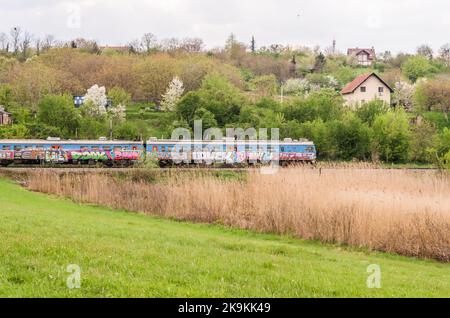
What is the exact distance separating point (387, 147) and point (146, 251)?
3905 centimetres

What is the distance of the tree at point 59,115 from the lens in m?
50.6

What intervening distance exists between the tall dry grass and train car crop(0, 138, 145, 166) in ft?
48.0

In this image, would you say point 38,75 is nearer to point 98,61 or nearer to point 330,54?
point 98,61

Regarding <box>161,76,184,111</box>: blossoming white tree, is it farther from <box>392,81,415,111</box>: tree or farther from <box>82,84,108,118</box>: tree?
<box>392,81,415,111</box>: tree

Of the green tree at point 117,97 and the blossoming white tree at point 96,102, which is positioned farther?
the green tree at point 117,97

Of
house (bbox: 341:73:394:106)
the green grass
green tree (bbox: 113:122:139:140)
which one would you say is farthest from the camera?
house (bbox: 341:73:394:106)

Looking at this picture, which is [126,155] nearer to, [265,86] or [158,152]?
[158,152]

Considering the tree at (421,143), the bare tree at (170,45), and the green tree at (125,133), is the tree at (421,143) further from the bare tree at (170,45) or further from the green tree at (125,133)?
the bare tree at (170,45)

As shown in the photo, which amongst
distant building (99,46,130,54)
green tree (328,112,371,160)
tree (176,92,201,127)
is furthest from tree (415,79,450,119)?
distant building (99,46,130,54)

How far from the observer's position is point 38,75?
62688mm

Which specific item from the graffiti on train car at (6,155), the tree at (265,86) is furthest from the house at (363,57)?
the graffiti on train car at (6,155)

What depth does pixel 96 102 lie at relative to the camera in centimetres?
5931

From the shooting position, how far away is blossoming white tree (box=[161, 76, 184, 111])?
212 feet

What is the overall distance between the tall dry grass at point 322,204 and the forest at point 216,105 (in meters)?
13.4
